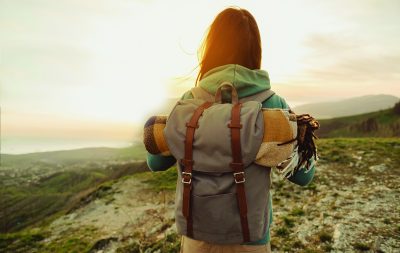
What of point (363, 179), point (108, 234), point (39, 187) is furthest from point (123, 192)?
point (39, 187)

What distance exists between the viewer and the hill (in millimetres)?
6883

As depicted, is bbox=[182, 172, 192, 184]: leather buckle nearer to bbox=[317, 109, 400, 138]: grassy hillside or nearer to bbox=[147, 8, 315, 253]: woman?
bbox=[147, 8, 315, 253]: woman

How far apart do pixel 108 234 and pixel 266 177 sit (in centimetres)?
818

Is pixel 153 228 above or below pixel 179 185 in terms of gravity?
below

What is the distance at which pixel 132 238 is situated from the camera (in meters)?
8.30

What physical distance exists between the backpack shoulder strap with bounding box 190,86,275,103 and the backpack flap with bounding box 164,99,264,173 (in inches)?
5.1

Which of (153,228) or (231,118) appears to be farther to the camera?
(153,228)

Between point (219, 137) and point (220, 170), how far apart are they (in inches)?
8.8

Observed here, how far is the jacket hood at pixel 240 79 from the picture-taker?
7.16ft

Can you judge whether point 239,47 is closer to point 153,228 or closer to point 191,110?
point 191,110

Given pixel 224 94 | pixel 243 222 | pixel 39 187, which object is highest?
pixel 224 94

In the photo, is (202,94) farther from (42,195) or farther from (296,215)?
(42,195)

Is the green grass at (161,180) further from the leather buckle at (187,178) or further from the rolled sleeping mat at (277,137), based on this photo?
the rolled sleeping mat at (277,137)

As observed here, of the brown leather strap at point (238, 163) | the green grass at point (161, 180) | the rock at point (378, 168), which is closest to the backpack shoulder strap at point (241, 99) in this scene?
the brown leather strap at point (238, 163)
